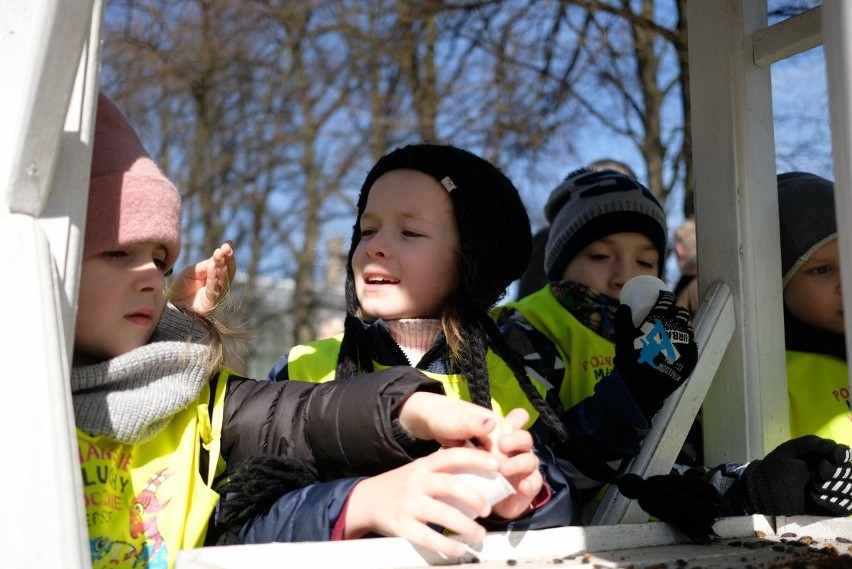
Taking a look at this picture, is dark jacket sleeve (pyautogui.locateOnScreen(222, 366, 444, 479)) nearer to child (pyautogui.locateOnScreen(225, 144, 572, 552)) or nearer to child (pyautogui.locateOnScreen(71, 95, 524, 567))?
child (pyautogui.locateOnScreen(71, 95, 524, 567))

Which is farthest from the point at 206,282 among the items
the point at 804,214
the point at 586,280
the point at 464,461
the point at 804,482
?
the point at 804,214

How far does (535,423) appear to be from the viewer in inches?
83.0

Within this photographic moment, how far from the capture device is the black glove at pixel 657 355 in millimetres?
1947

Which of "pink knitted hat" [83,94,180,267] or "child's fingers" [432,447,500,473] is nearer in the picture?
"child's fingers" [432,447,500,473]

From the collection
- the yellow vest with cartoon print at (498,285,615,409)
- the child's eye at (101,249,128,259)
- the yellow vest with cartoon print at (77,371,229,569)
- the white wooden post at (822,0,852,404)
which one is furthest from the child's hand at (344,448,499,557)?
the yellow vest with cartoon print at (498,285,615,409)

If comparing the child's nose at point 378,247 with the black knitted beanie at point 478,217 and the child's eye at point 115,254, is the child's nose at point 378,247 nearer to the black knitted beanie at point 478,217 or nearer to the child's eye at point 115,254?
the black knitted beanie at point 478,217

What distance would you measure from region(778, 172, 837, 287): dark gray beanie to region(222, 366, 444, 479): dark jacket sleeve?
1.36 meters

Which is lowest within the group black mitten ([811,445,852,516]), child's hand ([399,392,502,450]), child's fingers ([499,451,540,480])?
black mitten ([811,445,852,516])

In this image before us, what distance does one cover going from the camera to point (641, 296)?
2.04 meters

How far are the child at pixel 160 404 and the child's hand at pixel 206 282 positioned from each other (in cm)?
17

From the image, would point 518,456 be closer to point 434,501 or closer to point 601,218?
point 434,501

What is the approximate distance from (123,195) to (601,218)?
1777 millimetres

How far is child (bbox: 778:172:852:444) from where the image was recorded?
7.97 ft

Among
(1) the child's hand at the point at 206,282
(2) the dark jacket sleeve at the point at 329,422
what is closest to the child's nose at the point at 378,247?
(1) the child's hand at the point at 206,282
